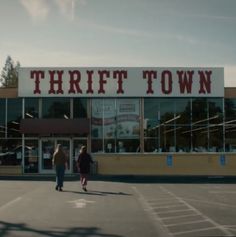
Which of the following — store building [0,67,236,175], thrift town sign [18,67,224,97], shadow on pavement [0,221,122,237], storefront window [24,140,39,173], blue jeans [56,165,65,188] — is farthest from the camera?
thrift town sign [18,67,224,97]

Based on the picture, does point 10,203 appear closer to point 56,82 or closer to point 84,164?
point 84,164

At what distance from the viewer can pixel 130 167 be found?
108 feet

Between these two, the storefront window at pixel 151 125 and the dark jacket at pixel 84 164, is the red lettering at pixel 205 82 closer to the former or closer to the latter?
the storefront window at pixel 151 125

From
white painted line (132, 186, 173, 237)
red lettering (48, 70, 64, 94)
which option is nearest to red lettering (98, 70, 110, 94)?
red lettering (48, 70, 64, 94)

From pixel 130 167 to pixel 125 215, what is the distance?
1935 cm

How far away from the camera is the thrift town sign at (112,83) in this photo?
3338cm

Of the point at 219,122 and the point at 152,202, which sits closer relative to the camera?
the point at 152,202

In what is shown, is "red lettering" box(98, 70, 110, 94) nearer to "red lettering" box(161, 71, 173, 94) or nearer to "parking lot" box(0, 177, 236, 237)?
"red lettering" box(161, 71, 173, 94)

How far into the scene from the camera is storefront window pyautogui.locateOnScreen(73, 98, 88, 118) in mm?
33438

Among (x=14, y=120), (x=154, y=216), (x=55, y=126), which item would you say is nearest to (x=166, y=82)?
(x=55, y=126)

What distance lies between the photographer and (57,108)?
110 ft

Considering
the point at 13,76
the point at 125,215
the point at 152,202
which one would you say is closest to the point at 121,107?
the point at 152,202

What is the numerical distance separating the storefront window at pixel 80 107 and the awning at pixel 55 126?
72 cm

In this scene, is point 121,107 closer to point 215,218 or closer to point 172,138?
point 172,138
